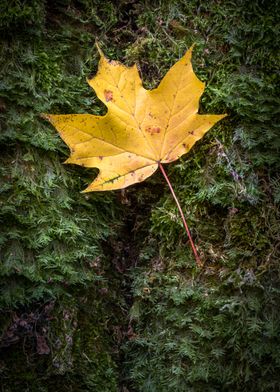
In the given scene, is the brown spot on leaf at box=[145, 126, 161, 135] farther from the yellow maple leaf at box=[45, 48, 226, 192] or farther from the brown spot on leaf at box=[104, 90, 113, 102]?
the brown spot on leaf at box=[104, 90, 113, 102]

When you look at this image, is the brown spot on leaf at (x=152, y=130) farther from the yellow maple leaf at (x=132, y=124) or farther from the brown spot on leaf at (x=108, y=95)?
the brown spot on leaf at (x=108, y=95)

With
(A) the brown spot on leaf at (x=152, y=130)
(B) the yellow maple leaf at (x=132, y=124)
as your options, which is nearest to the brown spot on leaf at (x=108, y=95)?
(B) the yellow maple leaf at (x=132, y=124)

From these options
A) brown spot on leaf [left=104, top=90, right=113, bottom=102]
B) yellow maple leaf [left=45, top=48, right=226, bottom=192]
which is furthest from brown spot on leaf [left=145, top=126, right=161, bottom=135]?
brown spot on leaf [left=104, top=90, right=113, bottom=102]

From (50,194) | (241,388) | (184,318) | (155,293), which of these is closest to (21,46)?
(50,194)

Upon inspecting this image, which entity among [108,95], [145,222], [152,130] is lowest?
[145,222]

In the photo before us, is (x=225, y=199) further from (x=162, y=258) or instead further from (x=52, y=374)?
(x=52, y=374)

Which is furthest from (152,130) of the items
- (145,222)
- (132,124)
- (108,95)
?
(145,222)

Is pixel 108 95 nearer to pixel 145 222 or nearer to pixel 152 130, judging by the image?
pixel 152 130
